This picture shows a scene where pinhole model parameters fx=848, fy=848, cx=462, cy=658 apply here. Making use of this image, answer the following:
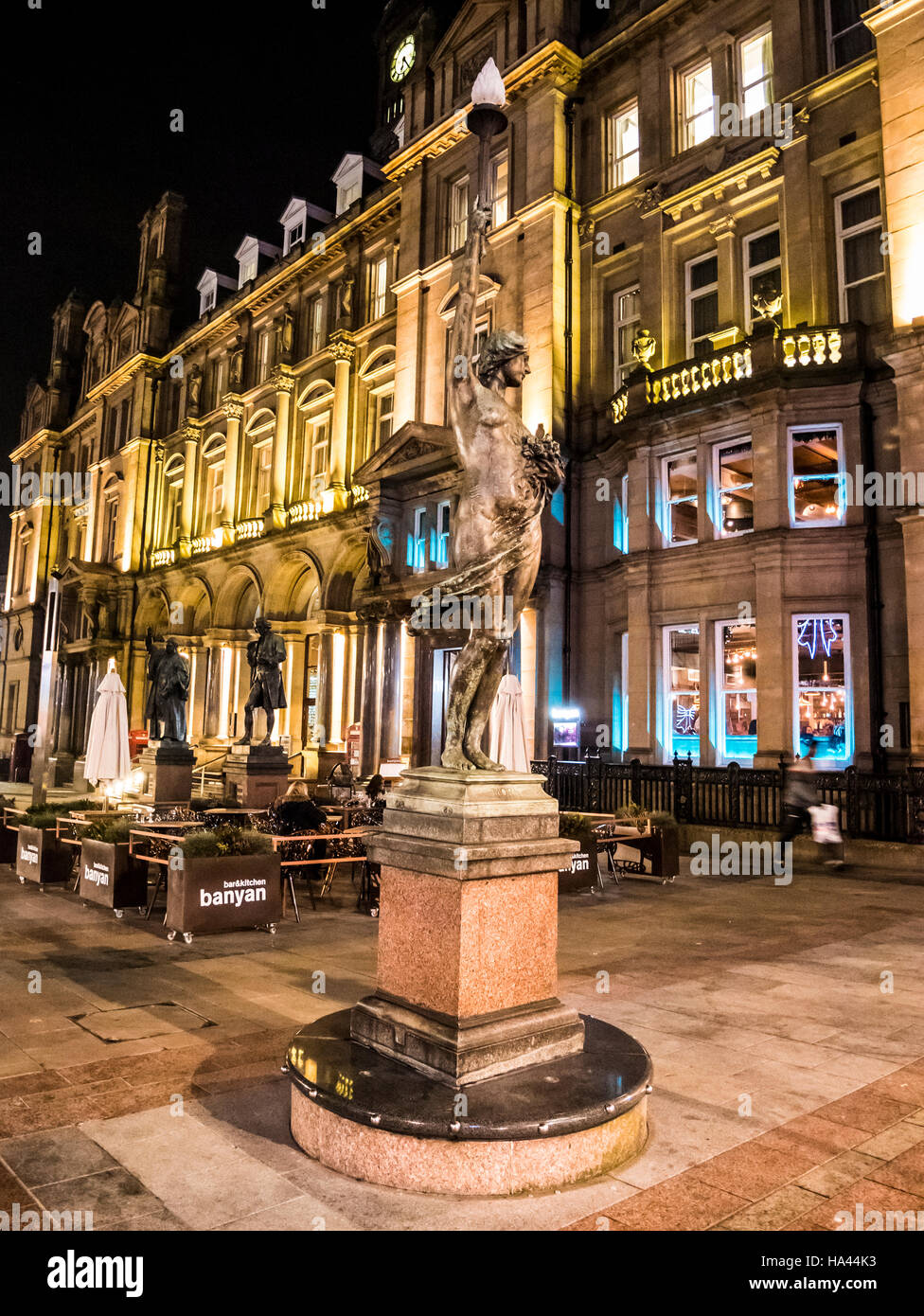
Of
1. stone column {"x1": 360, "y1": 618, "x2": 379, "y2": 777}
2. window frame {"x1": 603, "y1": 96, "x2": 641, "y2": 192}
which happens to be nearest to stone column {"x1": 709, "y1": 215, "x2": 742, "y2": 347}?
window frame {"x1": 603, "y1": 96, "x2": 641, "y2": 192}

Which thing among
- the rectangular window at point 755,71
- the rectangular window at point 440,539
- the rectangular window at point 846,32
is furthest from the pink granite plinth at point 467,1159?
the rectangular window at point 755,71

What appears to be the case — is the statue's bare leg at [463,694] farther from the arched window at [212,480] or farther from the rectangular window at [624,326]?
the arched window at [212,480]

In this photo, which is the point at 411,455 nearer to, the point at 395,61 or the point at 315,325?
the point at 315,325

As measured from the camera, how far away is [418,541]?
2411 cm

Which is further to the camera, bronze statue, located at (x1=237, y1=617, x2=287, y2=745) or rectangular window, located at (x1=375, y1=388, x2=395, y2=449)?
rectangular window, located at (x1=375, y1=388, x2=395, y2=449)

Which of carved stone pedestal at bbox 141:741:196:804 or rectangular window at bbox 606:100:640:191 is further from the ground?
rectangular window at bbox 606:100:640:191

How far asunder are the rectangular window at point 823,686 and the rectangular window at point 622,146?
13325 millimetres

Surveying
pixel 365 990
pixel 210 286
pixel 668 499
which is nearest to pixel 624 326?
pixel 668 499

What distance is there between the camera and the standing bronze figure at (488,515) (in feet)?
16.0

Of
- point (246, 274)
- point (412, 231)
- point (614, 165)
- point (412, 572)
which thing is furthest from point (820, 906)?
point (246, 274)

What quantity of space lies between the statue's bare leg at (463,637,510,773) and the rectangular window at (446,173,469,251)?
23801mm

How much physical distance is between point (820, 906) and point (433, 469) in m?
15.5

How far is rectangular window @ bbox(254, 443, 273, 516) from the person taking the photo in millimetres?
34125

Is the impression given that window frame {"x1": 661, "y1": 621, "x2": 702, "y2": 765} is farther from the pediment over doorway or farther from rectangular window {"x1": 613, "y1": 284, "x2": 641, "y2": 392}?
the pediment over doorway
